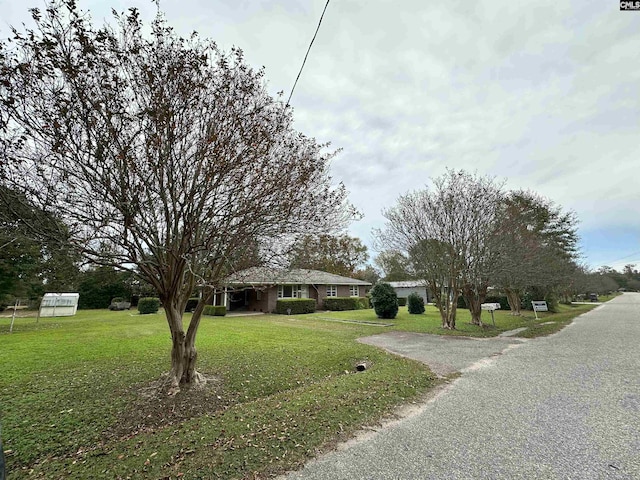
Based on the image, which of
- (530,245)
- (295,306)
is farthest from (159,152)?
(295,306)

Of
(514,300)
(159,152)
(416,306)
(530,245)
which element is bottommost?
(416,306)

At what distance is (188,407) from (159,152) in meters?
3.93

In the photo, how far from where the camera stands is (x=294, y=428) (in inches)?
148

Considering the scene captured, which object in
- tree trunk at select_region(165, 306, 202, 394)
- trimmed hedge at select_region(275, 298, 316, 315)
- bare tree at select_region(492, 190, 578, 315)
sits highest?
bare tree at select_region(492, 190, 578, 315)

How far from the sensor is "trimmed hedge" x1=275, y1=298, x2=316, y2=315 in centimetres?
2114

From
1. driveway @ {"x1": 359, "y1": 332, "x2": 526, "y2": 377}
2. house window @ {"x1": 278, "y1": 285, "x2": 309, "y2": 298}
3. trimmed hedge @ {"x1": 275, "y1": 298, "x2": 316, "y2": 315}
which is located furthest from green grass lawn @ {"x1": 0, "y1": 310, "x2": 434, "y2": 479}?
house window @ {"x1": 278, "y1": 285, "x2": 309, "y2": 298}

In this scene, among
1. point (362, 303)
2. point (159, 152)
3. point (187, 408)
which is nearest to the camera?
point (159, 152)

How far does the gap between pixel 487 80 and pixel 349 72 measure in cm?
394

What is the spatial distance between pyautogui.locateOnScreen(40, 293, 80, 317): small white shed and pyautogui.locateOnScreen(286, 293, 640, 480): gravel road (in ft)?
68.5

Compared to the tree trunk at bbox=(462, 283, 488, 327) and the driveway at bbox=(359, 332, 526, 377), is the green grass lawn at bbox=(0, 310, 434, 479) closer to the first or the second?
the driveway at bbox=(359, 332, 526, 377)

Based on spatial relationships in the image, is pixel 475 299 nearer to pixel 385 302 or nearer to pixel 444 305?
pixel 444 305

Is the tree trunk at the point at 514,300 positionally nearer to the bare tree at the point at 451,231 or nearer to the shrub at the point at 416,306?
the shrub at the point at 416,306

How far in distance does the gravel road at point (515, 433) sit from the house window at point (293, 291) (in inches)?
714

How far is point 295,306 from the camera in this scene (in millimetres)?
21438
